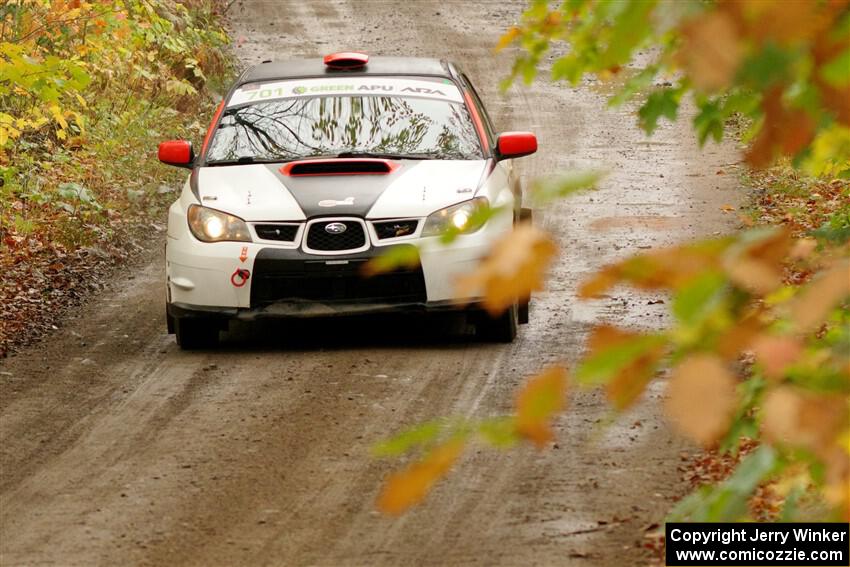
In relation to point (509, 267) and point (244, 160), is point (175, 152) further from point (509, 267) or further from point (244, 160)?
point (509, 267)

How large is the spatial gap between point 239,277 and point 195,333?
0.74 metres

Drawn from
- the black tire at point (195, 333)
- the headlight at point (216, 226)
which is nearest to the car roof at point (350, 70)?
the headlight at point (216, 226)

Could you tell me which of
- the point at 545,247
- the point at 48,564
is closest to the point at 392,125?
the point at 48,564

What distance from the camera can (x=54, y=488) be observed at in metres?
6.59

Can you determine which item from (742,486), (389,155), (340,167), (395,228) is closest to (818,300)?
(742,486)

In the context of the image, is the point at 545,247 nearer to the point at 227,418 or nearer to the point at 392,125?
the point at 227,418

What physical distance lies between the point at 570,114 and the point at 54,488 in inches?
581

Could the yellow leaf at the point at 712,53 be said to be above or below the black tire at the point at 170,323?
above

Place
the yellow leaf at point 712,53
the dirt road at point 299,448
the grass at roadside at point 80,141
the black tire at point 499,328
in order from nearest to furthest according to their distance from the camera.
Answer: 1. the yellow leaf at point 712,53
2. the dirt road at point 299,448
3. the black tire at point 499,328
4. the grass at roadside at point 80,141

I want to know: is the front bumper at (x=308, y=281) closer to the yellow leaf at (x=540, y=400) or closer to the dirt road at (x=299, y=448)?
the dirt road at (x=299, y=448)

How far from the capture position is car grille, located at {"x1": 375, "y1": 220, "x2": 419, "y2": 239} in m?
8.80

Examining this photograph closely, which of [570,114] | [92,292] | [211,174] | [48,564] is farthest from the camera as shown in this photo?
[570,114]

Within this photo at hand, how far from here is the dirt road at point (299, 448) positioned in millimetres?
5637

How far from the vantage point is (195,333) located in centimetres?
941
